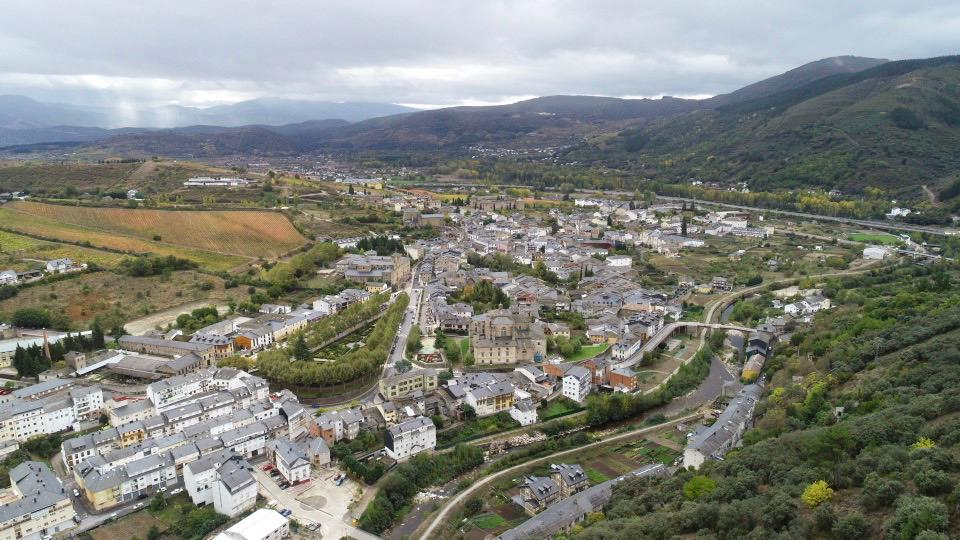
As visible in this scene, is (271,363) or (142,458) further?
(271,363)

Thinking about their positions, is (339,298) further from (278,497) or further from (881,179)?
(881,179)

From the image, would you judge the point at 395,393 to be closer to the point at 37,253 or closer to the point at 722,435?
the point at 722,435

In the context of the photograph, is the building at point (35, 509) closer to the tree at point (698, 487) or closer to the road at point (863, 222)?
the tree at point (698, 487)

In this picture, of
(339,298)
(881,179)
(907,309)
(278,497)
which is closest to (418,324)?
(339,298)

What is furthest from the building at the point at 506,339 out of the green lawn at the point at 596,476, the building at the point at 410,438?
the green lawn at the point at 596,476

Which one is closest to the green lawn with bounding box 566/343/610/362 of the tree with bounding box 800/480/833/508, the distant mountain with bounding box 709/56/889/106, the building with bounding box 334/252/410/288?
the building with bounding box 334/252/410/288

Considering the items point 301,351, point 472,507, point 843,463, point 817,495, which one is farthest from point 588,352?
point 817,495
